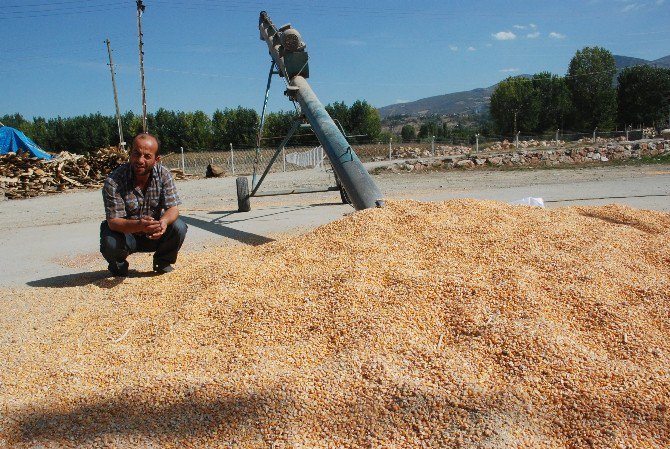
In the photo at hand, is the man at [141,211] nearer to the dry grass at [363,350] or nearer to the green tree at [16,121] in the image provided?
the dry grass at [363,350]

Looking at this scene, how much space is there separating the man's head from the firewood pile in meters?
11.7

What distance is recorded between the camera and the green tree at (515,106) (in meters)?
50.5

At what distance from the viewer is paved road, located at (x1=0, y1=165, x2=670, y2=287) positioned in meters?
5.53

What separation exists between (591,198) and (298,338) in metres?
6.87

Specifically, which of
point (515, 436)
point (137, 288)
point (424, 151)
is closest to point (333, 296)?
point (515, 436)

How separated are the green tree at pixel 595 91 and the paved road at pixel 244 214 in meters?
40.0

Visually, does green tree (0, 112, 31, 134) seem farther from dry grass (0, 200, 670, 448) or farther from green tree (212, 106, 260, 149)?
dry grass (0, 200, 670, 448)

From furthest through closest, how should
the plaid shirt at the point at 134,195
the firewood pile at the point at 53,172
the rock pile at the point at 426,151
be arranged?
the rock pile at the point at 426,151 → the firewood pile at the point at 53,172 → the plaid shirt at the point at 134,195

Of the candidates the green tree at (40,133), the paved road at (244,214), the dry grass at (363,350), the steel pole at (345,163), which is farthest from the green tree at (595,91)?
the green tree at (40,133)

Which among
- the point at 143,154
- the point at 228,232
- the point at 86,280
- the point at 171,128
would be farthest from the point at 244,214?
the point at 171,128

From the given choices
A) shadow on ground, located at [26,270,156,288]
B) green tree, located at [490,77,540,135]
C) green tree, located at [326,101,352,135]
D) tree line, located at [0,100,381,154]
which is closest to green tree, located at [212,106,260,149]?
tree line, located at [0,100,381,154]

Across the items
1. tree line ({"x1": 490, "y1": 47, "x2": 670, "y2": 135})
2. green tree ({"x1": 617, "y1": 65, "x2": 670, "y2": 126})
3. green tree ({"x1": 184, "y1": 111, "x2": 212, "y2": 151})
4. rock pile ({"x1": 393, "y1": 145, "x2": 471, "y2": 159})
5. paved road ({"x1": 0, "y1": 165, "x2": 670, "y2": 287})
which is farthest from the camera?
green tree ({"x1": 184, "y1": 111, "x2": 212, "y2": 151})

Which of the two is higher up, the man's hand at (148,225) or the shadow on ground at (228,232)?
the man's hand at (148,225)

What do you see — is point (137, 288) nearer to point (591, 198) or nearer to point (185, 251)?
point (185, 251)
